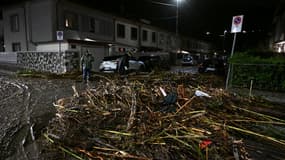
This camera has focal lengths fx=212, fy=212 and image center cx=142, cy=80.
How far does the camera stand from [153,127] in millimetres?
4082

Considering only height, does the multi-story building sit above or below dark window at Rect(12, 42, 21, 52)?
above

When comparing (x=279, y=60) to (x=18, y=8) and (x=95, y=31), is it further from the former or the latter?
(x=18, y=8)

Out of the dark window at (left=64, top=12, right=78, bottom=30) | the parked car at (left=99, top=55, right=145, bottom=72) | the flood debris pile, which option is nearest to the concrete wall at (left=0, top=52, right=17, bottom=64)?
the dark window at (left=64, top=12, right=78, bottom=30)

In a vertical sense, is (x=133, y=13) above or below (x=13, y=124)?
above

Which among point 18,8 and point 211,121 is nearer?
point 211,121

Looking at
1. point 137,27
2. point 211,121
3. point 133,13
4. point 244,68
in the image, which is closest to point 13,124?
point 211,121

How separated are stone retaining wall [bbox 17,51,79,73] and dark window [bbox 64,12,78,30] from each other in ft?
12.9

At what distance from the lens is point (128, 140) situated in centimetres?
373

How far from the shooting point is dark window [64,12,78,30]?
19.8 metres

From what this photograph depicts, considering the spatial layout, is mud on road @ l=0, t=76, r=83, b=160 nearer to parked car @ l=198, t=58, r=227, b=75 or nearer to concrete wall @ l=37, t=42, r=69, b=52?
concrete wall @ l=37, t=42, r=69, b=52

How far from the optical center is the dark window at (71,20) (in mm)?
19812

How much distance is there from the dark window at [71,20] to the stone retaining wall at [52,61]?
12.9 feet

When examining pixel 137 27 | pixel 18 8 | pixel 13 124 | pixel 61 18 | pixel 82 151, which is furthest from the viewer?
pixel 137 27

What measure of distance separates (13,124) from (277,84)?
10.1 meters
